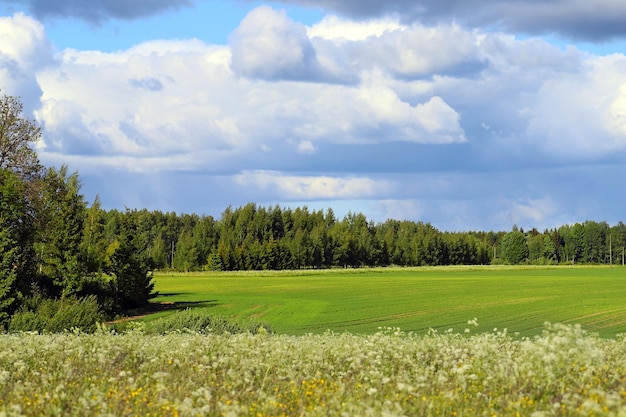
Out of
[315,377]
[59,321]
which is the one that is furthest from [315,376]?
[59,321]

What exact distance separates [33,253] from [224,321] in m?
31.4

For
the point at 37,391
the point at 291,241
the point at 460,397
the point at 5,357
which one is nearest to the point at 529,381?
the point at 460,397

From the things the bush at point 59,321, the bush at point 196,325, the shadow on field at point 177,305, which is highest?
the bush at point 196,325

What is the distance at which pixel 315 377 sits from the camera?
1162 cm

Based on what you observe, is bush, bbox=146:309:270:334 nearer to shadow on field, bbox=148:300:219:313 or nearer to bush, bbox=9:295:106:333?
bush, bbox=9:295:106:333

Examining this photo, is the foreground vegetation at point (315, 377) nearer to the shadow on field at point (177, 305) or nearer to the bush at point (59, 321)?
the bush at point (59, 321)

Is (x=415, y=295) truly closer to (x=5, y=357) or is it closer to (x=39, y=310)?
(x=39, y=310)

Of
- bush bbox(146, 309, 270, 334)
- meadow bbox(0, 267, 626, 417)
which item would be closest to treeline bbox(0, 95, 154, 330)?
bush bbox(146, 309, 270, 334)

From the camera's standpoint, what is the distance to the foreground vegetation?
9.21m

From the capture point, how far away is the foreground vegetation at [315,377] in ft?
30.2

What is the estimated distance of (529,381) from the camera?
1034 centimetres

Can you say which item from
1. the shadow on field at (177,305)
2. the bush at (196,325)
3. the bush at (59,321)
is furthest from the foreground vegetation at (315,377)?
the shadow on field at (177,305)

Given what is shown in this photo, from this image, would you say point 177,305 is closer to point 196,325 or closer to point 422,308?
point 422,308

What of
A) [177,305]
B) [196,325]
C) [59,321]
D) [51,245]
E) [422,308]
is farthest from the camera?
[177,305]
